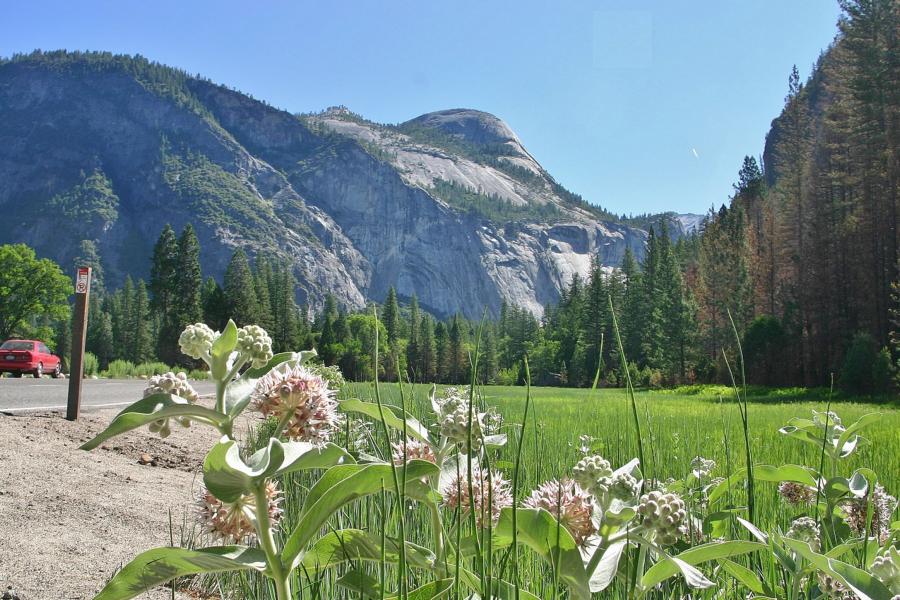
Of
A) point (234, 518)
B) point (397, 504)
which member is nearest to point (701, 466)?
point (397, 504)

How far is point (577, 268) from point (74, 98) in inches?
5846

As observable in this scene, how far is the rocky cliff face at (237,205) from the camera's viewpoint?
511ft

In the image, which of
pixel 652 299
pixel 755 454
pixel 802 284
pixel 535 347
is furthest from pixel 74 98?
pixel 755 454

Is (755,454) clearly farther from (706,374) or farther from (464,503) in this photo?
(706,374)

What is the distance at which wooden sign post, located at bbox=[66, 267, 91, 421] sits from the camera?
20.1ft

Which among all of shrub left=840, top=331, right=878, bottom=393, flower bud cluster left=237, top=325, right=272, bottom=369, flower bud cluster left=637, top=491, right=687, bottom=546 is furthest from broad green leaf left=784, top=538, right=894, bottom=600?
shrub left=840, top=331, right=878, bottom=393

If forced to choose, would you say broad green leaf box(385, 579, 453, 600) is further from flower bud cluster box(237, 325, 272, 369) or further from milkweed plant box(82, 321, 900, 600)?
flower bud cluster box(237, 325, 272, 369)

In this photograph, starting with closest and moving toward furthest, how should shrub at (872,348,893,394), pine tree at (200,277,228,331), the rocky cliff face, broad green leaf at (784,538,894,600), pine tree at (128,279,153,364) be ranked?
1. broad green leaf at (784,538,894,600)
2. shrub at (872,348,893,394)
3. pine tree at (200,277,228,331)
4. pine tree at (128,279,153,364)
5. the rocky cliff face

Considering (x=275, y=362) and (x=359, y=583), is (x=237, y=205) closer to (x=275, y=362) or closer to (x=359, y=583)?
(x=275, y=362)

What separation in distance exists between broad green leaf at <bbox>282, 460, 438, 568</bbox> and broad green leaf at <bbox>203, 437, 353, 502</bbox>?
3 cm

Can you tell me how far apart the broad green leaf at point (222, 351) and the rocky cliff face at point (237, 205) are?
492ft

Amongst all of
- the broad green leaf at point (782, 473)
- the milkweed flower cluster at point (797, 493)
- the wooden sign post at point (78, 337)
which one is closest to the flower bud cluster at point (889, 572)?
the broad green leaf at point (782, 473)

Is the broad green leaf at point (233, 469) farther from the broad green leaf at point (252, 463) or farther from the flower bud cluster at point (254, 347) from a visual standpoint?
the flower bud cluster at point (254, 347)

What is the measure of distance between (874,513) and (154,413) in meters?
1.71
